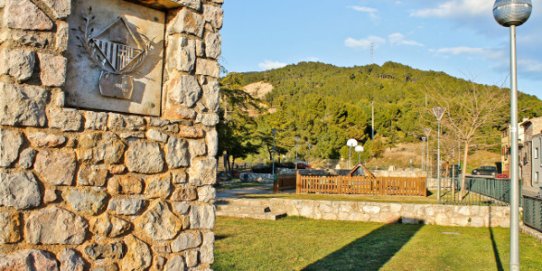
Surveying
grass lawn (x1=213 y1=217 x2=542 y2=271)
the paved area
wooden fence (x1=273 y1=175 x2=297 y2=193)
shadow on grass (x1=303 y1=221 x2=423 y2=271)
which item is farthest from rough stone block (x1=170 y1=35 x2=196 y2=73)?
wooden fence (x1=273 y1=175 x2=297 y2=193)

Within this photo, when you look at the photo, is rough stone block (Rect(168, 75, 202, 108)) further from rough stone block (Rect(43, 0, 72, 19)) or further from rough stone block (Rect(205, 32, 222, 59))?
rough stone block (Rect(43, 0, 72, 19))

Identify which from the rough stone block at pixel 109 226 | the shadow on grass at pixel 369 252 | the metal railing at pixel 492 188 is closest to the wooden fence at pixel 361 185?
the metal railing at pixel 492 188

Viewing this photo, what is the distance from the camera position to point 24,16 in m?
2.88

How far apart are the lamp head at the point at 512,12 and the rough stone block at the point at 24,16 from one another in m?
4.85

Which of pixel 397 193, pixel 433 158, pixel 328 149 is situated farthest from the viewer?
pixel 328 149

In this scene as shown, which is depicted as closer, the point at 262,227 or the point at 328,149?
the point at 262,227

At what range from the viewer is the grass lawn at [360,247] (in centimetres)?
798

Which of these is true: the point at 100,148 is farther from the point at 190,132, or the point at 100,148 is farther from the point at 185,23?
the point at 185,23

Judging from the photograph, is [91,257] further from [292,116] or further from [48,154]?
[292,116]

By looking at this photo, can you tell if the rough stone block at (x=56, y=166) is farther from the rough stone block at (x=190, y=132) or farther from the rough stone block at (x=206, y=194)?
the rough stone block at (x=206, y=194)

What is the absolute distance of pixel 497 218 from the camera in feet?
42.4

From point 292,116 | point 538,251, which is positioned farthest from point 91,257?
point 292,116

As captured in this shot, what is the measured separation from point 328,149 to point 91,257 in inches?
1898

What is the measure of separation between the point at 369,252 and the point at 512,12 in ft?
17.7
